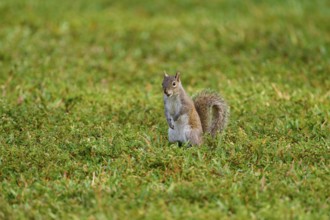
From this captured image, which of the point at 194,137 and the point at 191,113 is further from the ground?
the point at 191,113

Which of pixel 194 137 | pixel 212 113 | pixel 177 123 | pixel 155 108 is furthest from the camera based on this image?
pixel 155 108

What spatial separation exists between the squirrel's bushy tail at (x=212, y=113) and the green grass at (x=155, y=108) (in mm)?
138

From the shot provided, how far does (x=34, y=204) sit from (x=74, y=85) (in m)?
3.82

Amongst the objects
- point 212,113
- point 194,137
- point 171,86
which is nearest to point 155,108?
point 212,113

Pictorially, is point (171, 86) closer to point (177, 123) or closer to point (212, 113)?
point (177, 123)

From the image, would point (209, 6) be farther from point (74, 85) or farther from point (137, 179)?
point (137, 179)

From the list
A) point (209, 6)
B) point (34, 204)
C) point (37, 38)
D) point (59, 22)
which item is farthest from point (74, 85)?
point (209, 6)

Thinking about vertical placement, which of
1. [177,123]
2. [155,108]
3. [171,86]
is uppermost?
[171,86]

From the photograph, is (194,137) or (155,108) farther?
(155,108)

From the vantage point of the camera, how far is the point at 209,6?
13.2 m

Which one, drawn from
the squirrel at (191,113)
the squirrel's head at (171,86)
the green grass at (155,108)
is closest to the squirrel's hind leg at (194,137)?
the squirrel at (191,113)

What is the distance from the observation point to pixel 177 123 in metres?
6.71

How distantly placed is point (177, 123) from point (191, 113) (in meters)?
0.15

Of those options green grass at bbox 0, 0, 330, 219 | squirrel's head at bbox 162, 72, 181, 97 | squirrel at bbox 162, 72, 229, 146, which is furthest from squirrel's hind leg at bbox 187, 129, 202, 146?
squirrel's head at bbox 162, 72, 181, 97
